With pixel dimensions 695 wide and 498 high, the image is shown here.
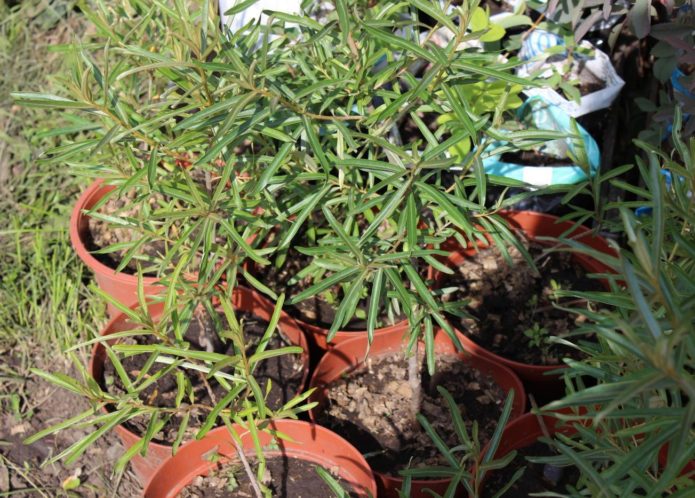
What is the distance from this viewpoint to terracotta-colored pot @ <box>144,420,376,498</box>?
6.36ft

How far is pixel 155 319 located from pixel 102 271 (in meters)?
0.31

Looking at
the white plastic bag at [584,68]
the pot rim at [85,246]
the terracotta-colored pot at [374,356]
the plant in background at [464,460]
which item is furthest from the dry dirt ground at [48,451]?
the white plastic bag at [584,68]

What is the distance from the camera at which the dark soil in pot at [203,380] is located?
2.17 metres

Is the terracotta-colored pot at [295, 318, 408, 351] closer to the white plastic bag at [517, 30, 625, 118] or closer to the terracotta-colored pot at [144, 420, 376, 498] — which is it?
the terracotta-colored pot at [144, 420, 376, 498]

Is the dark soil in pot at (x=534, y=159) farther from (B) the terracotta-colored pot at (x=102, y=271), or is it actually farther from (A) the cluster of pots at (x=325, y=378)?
(B) the terracotta-colored pot at (x=102, y=271)

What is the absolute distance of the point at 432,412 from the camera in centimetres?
223

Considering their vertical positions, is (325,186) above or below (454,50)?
below

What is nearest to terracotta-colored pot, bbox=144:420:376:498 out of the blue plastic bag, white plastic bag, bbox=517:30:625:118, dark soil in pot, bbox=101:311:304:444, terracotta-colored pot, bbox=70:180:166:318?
dark soil in pot, bbox=101:311:304:444

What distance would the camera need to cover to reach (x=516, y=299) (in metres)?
2.49

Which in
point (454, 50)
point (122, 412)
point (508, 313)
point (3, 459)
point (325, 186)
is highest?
point (454, 50)

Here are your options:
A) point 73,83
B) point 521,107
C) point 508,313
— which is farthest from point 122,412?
point 521,107

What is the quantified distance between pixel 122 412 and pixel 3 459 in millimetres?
1119

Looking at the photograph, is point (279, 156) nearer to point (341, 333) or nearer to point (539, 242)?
point (341, 333)

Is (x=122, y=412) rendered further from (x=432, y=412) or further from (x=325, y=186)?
(x=432, y=412)
